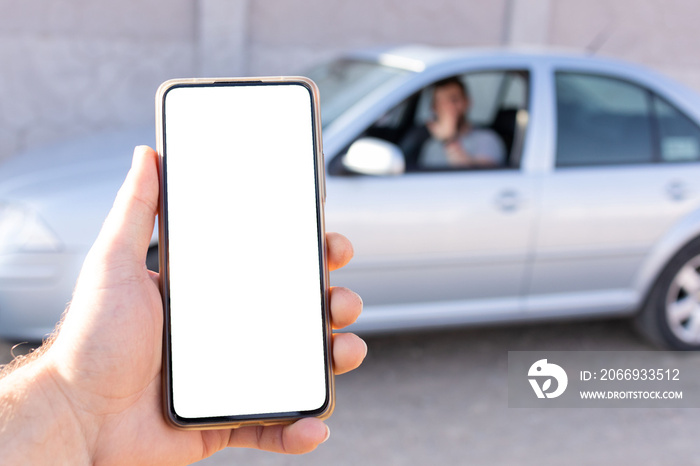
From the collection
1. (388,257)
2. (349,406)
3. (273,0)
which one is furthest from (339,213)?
(273,0)

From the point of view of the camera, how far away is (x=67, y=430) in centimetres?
143

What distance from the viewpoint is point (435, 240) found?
337 centimetres

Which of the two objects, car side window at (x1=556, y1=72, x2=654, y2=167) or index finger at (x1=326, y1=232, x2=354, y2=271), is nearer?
index finger at (x1=326, y1=232, x2=354, y2=271)

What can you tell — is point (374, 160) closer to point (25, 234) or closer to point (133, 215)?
point (25, 234)

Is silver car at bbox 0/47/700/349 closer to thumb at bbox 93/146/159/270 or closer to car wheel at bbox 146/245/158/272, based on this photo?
car wheel at bbox 146/245/158/272

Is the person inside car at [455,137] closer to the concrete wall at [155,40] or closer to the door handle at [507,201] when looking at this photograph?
the door handle at [507,201]

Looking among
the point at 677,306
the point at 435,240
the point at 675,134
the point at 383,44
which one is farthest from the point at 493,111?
the point at 383,44

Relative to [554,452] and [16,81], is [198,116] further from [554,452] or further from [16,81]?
[16,81]

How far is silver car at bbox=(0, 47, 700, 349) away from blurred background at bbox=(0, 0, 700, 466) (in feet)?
1.29

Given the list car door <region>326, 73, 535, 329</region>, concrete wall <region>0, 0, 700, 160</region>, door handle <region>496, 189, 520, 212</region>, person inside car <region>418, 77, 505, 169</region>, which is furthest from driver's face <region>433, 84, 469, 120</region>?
concrete wall <region>0, 0, 700, 160</region>

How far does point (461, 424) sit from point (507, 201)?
1077mm

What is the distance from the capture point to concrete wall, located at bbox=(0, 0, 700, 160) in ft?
22.0

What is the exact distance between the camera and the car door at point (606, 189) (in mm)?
3570

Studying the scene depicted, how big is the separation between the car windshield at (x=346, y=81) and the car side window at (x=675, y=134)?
146cm
